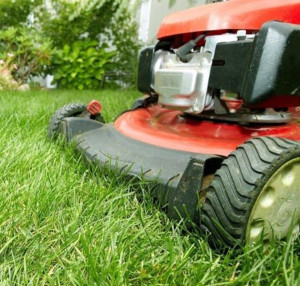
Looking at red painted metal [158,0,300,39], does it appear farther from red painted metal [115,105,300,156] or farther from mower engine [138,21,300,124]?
red painted metal [115,105,300,156]

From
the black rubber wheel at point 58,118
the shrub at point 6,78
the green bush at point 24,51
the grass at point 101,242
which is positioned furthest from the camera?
the green bush at point 24,51

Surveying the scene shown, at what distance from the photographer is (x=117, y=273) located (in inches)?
24.9

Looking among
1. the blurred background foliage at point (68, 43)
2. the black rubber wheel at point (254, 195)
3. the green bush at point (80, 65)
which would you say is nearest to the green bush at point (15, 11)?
the blurred background foliage at point (68, 43)

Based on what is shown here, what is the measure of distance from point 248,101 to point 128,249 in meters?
0.41

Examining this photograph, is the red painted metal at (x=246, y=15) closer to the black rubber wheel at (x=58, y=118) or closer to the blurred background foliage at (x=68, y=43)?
the black rubber wheel at (x=58, y=118)

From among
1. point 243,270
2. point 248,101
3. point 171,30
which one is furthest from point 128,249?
point 171,30

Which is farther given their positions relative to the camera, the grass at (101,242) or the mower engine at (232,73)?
the mower engine at (232,73)

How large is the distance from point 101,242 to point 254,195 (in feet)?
0.91

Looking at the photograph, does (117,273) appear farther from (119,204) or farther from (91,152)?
(91,152)

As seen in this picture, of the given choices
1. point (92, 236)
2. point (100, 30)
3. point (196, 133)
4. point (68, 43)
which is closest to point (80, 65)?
point (68, 43)

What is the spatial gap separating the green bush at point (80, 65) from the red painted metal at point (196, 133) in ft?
9.71

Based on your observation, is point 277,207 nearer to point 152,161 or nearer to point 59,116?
point 152,161

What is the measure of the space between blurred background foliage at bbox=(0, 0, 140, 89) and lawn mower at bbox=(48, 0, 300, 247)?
9.02 ft

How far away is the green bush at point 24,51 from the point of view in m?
3.76
